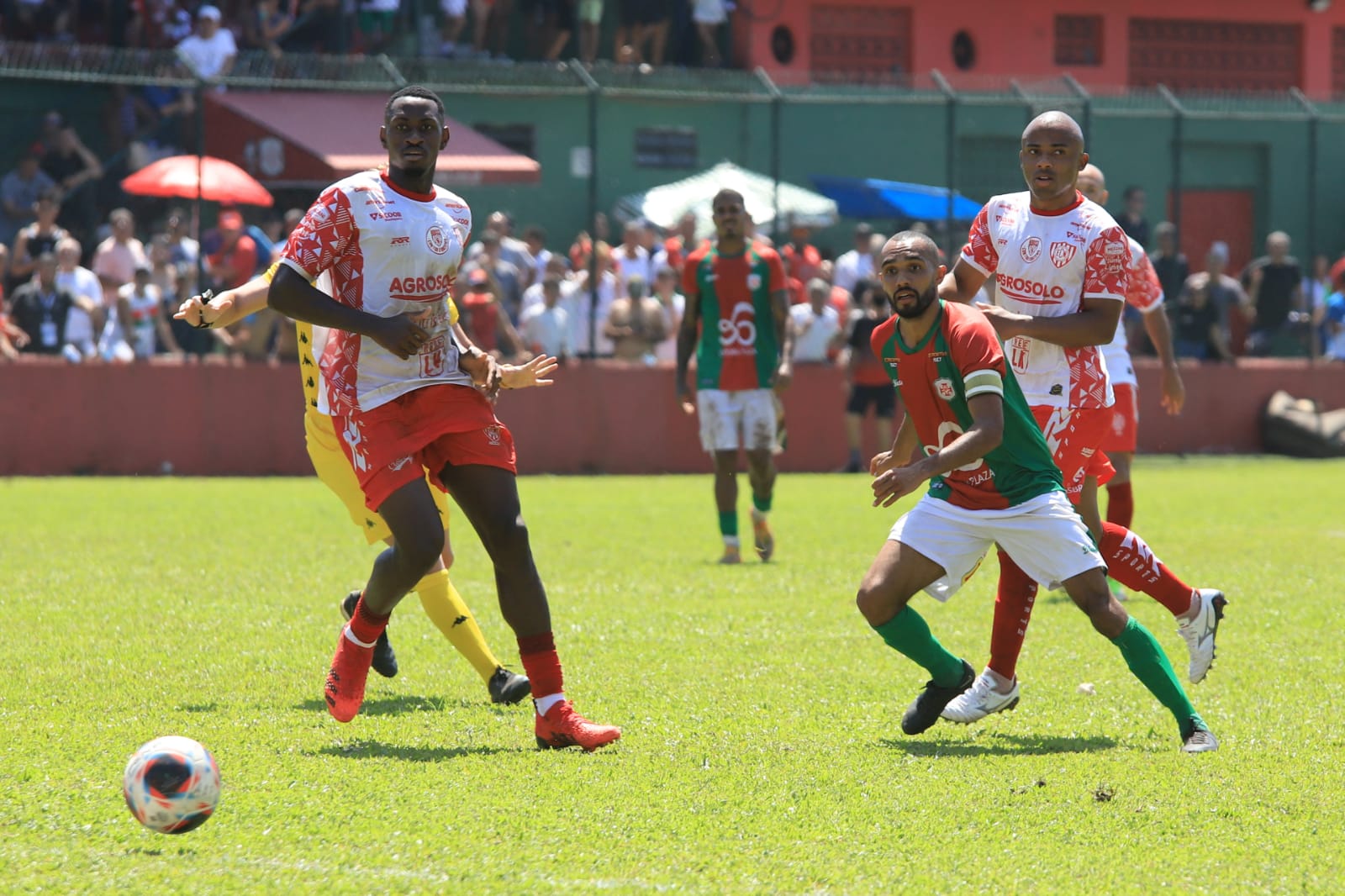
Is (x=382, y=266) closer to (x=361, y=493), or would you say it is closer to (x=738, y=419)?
(x=361, y=493)

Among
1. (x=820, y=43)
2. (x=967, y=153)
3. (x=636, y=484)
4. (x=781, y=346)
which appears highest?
(x=820, y=43)

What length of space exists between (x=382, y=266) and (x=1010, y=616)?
2585 mm

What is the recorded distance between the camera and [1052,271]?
7070mm

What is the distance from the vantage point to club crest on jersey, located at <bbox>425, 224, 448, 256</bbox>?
6.33 m

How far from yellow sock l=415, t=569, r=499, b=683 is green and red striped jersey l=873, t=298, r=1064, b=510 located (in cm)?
190

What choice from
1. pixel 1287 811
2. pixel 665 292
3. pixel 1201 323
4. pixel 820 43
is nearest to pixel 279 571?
pixel 1287 811

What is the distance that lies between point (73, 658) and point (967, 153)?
48.4 feet

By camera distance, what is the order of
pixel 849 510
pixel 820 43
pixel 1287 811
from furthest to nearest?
pixel 820 43 < pixel 849 510 < pixel 1287 811

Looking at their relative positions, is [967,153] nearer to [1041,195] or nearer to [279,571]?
[279,571]

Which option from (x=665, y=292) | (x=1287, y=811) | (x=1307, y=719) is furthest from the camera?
(x=665, y=292)

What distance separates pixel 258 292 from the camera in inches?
264

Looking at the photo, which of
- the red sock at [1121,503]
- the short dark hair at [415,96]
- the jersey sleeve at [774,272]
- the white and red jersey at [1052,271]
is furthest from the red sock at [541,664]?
the jersey sleeve at [774,272]

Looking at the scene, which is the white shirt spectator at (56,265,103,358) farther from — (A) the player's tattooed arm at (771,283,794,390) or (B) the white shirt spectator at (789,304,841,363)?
(A) the player's tattooed arm at (771,283,794,390)

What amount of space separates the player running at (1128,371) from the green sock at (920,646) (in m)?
2.77
